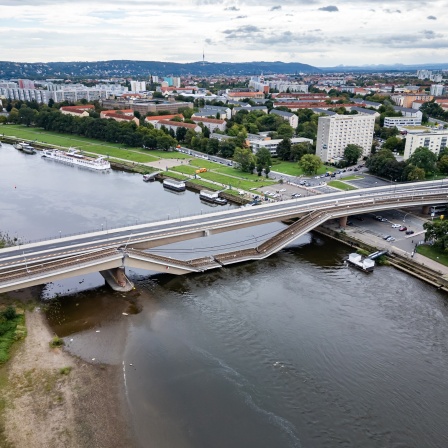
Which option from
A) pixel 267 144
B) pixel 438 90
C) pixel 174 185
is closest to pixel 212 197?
pixel 174 185

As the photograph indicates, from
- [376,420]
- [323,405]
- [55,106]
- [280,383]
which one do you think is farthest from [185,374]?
[55,106]

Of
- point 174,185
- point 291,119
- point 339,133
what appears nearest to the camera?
point 174,185

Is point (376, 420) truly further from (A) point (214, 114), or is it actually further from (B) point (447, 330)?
(A) point (214, 114)

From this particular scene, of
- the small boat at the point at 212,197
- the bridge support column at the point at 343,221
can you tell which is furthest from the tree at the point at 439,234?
the small boat at the point at 212,197

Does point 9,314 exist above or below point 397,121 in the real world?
below

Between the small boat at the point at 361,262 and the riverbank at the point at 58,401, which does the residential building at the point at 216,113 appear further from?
the riverbank at the point at 58,401

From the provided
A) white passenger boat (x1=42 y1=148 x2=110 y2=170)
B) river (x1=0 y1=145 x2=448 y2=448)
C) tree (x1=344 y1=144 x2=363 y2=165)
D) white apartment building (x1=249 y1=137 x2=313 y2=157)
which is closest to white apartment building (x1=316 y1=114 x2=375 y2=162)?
tree (x1=344 y1=144 x2=363 y2=165)

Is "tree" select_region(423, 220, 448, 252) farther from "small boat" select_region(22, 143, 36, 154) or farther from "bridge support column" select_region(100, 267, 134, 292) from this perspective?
"small boat" select_region(22, 143, 36, 154)

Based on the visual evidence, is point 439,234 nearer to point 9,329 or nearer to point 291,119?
point 9,329
